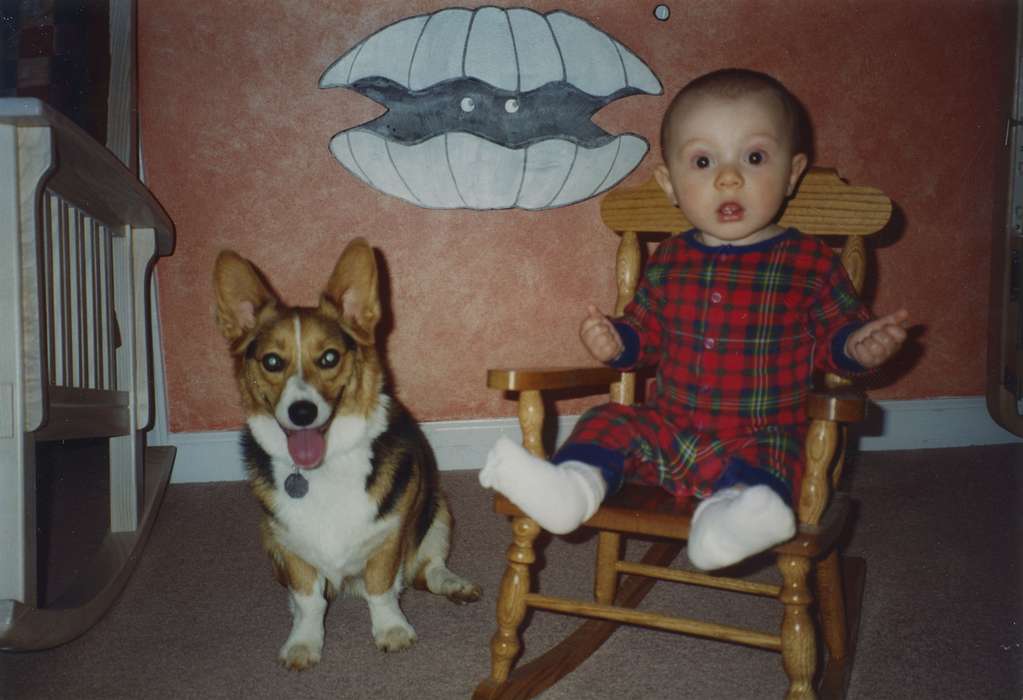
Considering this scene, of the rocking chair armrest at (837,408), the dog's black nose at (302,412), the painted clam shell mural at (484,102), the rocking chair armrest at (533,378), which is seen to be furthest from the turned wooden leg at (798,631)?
the painted clam shell mural at (484,102)

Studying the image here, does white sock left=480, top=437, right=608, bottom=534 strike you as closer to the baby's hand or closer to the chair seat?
the chair seat

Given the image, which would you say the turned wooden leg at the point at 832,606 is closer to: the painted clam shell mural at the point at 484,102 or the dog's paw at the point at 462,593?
the dog's paw at the point at 462,593

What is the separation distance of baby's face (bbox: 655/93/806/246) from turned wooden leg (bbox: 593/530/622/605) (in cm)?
73

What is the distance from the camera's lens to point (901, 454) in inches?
113

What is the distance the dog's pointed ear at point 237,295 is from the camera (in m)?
1.65

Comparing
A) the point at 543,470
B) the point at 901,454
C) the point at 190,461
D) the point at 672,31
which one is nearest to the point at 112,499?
the point at 190,461

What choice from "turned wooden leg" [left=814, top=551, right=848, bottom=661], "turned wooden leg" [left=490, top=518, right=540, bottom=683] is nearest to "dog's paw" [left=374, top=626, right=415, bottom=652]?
"turned wooden leg" [left=490, top=518, right=540, bottom=683]

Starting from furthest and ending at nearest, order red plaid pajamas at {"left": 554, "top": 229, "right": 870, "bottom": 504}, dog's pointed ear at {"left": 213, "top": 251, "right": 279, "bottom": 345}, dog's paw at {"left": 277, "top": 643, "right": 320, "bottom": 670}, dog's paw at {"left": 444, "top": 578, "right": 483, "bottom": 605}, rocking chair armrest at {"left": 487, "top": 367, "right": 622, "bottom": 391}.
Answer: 1. dog's paw at {"left": 444, "top": 578, "right": 483, "bottom": 605}
2. dog's pointed ear at {"left": 213, "top": 251, "right": 279, "bottom": 345}
3. dog's paw at {"left": 277, "top": 643, "right": 320, "bottom": 670}
4. red plaid pajamas at {"left": 554, "top": 229, "right": 870, "bottom": 504}
5. rocking chair armrest at {"left": 487, "top": 367, "right": 622, "bottom": 391}

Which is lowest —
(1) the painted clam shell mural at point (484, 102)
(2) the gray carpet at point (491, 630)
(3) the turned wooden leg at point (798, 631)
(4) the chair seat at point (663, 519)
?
(2) the gray carpet at point (491, 630)

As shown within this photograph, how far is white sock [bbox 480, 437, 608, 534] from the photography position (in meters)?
1.16

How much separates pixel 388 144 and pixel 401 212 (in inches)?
9.1

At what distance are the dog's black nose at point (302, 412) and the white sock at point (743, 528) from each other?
79cm

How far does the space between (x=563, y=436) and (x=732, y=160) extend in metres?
1.58

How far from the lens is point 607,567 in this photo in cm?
173
